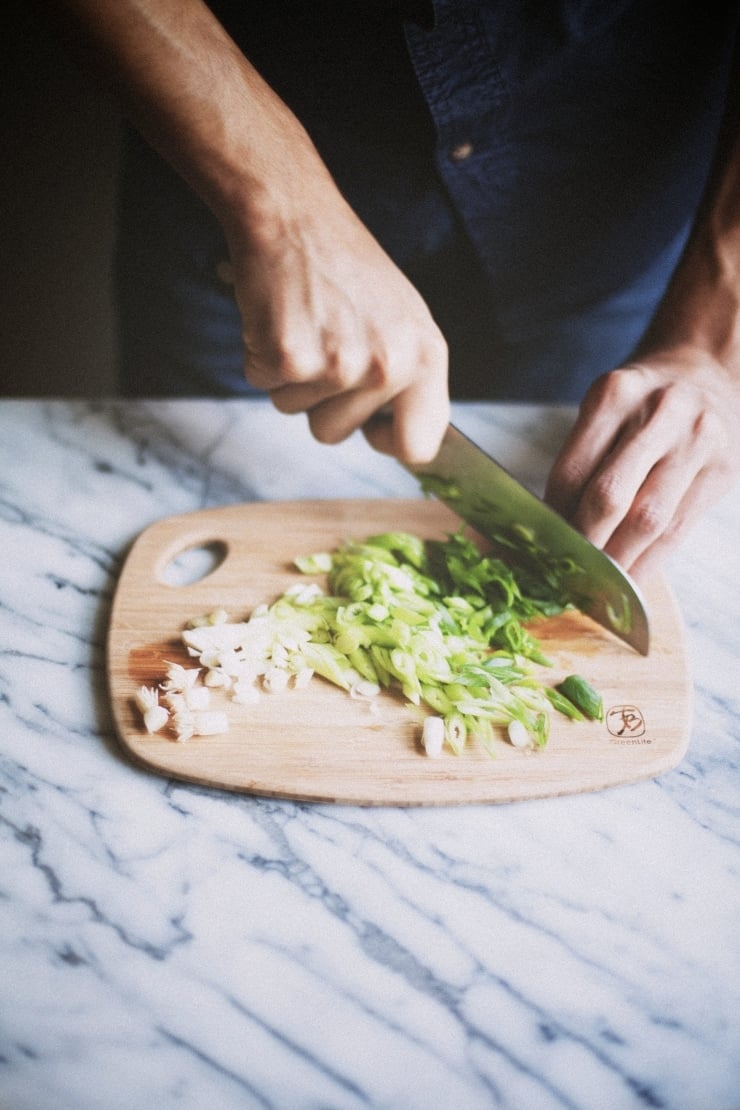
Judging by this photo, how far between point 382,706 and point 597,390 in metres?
0.61

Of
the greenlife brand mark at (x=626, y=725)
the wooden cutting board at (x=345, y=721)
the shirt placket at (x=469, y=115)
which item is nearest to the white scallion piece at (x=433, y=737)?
the wooden cutting board at (x=345, y=721)

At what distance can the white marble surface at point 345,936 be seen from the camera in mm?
911

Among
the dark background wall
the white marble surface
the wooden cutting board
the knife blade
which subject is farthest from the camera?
the dark background wall

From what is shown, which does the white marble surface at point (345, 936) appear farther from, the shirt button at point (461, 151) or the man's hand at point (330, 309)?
the shirt button at point (461, 151)

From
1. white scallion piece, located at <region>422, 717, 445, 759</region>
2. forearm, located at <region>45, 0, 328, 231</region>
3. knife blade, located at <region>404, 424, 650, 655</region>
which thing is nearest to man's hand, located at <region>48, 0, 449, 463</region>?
forearm, located at <region>45, 0, 328, 231</region>

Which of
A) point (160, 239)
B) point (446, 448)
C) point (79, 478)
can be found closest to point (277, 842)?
point (446, 448)

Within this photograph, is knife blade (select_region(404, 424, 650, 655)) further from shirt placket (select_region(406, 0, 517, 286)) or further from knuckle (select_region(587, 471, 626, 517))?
shirt placket (select_region(406, 0, 517, 286))

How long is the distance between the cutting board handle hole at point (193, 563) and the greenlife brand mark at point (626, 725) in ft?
2.22

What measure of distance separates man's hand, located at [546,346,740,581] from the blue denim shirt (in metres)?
0.41

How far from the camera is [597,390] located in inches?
55.3

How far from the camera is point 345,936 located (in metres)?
1.01

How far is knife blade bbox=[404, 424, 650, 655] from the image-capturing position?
51.1 inches

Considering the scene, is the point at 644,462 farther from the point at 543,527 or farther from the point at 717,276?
the point at 717,276

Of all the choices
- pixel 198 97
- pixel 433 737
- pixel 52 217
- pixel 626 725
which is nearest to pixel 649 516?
Answer: pixel 626 725
